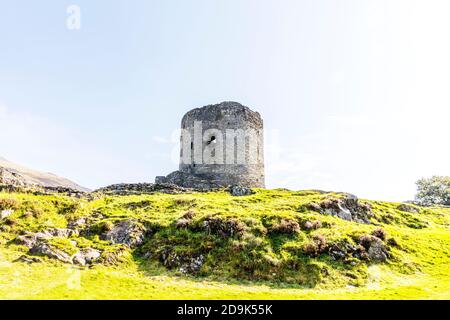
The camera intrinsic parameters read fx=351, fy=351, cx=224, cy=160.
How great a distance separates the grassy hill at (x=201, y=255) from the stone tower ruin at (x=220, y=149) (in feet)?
62.2

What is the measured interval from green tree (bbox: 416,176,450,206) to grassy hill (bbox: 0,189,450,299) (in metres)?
45.5

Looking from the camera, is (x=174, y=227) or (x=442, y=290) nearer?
(x=442, y=290)

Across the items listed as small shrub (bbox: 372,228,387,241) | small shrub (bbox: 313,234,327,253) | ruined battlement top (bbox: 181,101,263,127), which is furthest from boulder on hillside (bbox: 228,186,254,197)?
small shrub (bbox: 313,234,327,253)

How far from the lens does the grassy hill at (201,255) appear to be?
1433cm

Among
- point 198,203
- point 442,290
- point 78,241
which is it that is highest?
point 198,203

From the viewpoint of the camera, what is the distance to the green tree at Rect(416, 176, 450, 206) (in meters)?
64.2

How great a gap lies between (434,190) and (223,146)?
45397 millimetres

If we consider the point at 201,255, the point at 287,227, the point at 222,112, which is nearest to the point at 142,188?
the point at 222,112

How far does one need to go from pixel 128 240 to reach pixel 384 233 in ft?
50.6

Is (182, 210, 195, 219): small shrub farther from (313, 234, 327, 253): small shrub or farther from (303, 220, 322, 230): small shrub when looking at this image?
(313, 234, 327, 253): small shrub

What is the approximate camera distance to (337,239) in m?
19.8

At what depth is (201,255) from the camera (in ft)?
60.4
